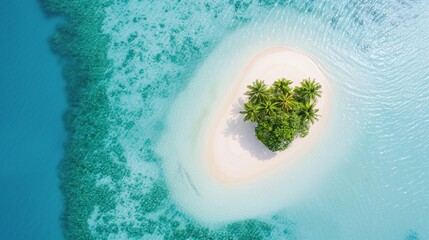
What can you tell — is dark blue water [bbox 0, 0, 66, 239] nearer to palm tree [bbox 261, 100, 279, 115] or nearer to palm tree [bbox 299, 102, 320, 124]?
palm tree [bbox 261, 100, 279, 115]

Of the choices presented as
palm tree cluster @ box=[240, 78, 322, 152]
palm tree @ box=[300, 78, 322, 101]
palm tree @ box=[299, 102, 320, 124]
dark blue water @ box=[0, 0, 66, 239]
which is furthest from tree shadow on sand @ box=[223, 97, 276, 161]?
dark blue water @ box=[0, 0, 66, 239]

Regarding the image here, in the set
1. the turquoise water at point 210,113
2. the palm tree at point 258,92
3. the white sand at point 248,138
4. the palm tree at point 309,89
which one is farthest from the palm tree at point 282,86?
the turquoise water at point 210,113

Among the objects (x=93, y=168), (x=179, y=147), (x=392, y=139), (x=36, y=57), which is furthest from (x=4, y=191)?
(x=392, y=139)

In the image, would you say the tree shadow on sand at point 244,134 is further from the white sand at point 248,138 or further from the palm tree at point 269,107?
the palm tree at point 269,107

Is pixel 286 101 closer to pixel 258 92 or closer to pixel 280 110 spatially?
pixel 280 110

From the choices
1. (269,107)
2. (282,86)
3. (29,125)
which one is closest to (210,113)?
(269,107)

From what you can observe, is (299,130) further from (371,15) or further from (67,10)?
(67,10)

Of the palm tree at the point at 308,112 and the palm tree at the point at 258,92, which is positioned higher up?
the palm tree at the point at 258,92
